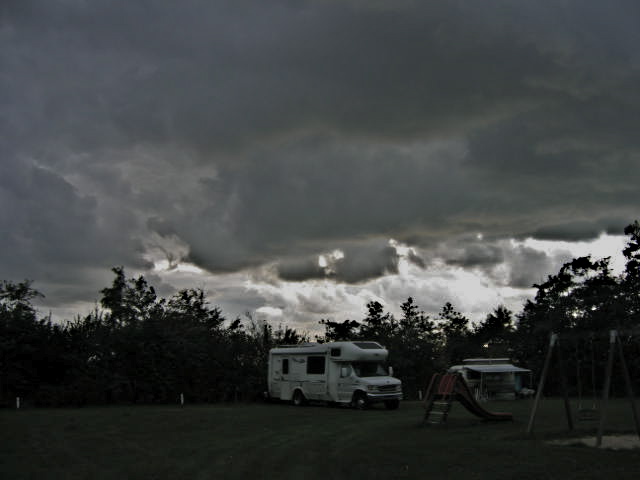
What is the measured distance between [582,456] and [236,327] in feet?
95.1

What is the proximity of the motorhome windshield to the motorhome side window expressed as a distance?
1579mm

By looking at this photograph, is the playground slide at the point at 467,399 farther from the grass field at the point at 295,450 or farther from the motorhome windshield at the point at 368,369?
the motorhome windshield at the point at 368,369

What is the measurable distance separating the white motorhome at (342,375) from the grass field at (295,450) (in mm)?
5081

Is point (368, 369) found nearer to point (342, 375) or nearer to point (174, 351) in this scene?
point (342, 375)

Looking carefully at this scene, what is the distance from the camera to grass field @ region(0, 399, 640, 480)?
1123cm

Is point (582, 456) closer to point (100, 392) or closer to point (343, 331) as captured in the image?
point (100, 392)

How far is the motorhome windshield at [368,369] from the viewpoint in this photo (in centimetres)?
2789

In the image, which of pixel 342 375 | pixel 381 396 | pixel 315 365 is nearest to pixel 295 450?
pixel 381 396

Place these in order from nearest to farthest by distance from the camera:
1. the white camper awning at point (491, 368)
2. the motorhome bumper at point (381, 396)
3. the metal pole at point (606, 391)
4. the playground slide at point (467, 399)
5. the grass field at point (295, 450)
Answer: the grass field at point (295, 450), the metal pole at point (606, 391), the playground slide at point (467, 399), the motorhome bumper at point (381, 396), the white camper awning at point (491, 368)

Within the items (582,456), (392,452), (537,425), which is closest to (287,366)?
(537,425)

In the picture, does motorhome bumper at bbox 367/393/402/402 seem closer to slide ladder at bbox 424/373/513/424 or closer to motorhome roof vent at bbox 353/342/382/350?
motorhome roof vent at bbox 353/342/382/350

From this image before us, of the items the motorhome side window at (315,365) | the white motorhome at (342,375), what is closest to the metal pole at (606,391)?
the white motorhome at (342,375)

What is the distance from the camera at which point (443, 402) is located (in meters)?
20.1

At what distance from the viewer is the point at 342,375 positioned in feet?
91.8
